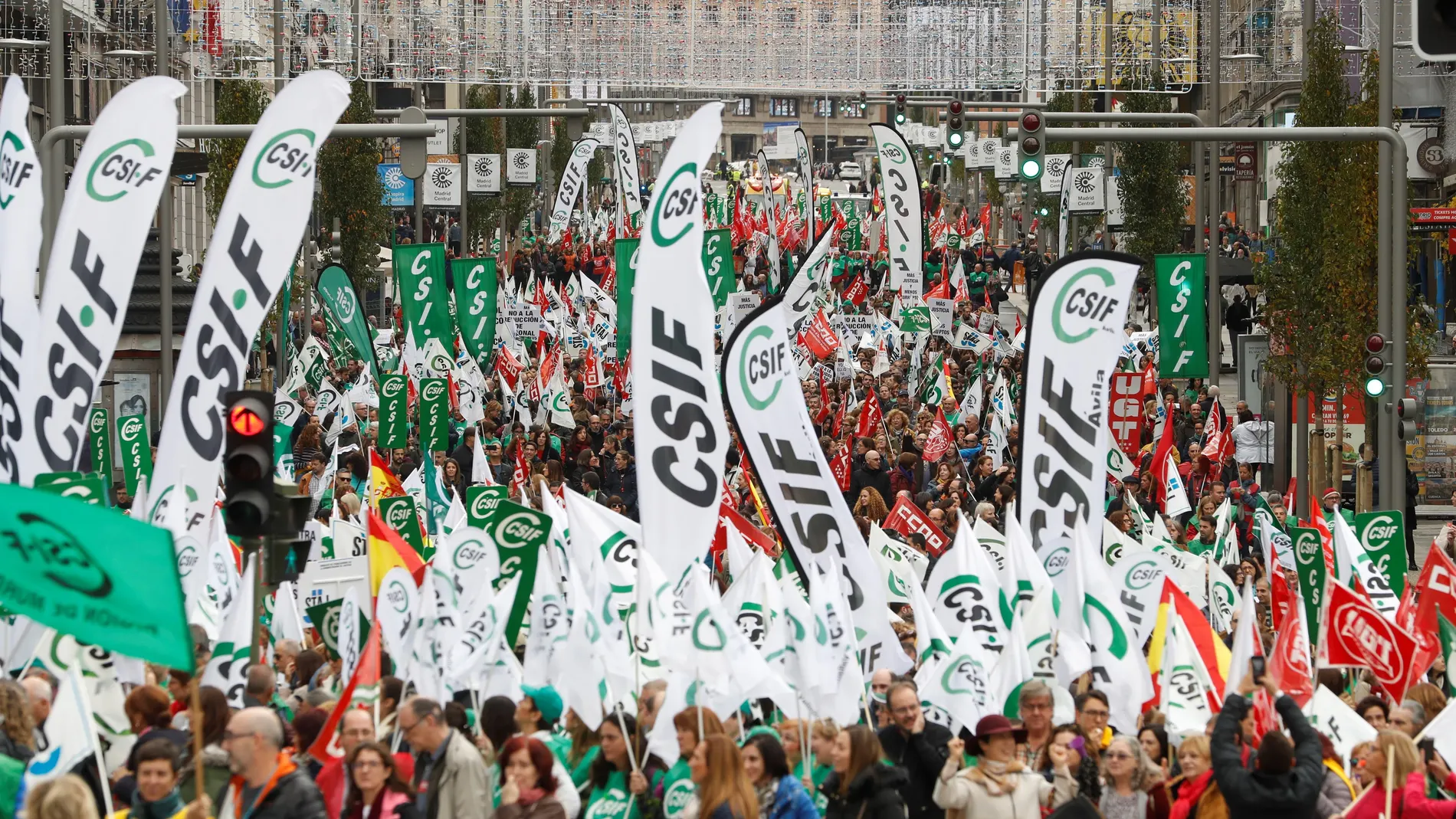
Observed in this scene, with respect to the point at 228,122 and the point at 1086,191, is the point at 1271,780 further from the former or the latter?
the point at 1086,191

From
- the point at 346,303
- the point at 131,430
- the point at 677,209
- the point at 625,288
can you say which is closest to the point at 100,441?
the point at 131,430

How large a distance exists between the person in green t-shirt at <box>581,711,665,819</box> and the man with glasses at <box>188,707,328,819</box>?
142cm

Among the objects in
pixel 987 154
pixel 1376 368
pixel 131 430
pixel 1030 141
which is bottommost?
pixel 131 430

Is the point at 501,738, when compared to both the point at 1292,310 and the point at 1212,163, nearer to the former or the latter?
the point at 1292,310

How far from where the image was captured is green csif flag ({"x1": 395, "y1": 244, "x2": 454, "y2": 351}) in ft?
86.4

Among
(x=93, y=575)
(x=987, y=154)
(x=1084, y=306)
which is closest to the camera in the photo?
(x=93, y=575)

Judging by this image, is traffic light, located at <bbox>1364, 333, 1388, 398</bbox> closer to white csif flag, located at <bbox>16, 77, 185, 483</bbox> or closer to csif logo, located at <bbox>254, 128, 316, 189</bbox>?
csif logo, located at <bbox>254, 128, 316, 189</bbox>

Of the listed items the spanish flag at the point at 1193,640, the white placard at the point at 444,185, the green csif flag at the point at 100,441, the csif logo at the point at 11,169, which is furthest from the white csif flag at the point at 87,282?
the white placard at the point at 444,185

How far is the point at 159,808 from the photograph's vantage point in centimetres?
830

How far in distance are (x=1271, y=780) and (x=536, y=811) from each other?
2560 millimetres

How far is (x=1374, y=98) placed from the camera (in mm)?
23812

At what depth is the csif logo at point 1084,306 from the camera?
13688 mm

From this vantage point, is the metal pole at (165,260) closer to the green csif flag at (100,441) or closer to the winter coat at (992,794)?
the green csif flag at (100,441)

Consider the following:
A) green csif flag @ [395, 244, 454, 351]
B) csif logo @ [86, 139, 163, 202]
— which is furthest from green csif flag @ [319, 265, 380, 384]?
csif logo @ [86, 139, 163, 202]
